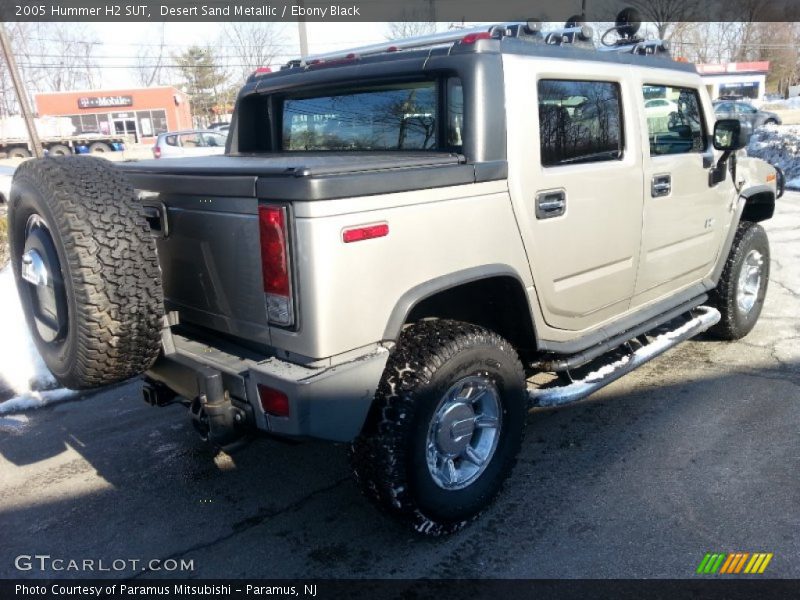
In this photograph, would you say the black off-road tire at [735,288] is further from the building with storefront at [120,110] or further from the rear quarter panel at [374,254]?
the building with storefront at [120,110]

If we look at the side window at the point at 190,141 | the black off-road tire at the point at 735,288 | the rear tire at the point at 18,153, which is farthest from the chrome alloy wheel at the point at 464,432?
the rear tire at the point at 18,153

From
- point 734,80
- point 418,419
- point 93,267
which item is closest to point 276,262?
point 93,267

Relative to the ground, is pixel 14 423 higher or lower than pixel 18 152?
lower

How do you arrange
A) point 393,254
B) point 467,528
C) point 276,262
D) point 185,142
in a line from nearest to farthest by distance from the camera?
point 276,262 < point 393,254 < point 467,528 < point 185,142

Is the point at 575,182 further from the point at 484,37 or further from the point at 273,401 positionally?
the point at 273,401

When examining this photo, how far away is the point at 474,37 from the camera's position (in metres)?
2.96

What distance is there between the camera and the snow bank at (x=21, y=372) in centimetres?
461

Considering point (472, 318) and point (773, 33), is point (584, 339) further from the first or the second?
point (773, 33)

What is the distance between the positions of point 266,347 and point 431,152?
1.19 metres

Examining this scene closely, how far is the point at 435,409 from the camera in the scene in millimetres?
2711

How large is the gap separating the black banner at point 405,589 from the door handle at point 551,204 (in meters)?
1.59

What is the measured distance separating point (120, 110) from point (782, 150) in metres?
47.6

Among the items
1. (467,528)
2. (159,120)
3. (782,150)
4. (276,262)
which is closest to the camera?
(276,262)

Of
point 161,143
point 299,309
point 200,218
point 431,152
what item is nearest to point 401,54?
point 431,152
